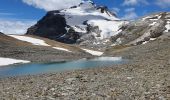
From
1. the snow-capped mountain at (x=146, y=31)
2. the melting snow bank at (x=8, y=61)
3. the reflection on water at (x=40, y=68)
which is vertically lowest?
the reflection on water at (x=40, y=68)

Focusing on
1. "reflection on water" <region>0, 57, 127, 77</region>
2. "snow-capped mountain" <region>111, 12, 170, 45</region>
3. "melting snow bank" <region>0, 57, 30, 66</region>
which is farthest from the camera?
"snow-capped mountain" <region>111, 12, 170, 45</region>

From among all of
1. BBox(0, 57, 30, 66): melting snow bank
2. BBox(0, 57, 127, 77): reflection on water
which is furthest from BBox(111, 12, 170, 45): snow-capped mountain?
BBox(0, 57, 127, 77): reflection on water

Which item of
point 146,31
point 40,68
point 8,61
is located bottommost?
point 40,68

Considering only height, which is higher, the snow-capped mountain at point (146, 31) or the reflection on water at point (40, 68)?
the snow-capped mountain at point (146, 31)

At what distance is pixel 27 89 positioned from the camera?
3328 centimetres

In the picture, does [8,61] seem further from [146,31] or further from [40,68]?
[146,31]

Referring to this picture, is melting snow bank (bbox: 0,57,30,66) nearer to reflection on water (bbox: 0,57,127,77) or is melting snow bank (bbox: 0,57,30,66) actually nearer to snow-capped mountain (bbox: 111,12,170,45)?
reflection on water (bbox: 0,57,127,77)

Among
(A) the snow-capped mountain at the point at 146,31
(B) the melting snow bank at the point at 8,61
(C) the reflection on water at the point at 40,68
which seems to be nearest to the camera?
(C) the reflection on water at the point at 40,68

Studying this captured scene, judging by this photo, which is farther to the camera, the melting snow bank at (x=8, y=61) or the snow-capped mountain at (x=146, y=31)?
the snow-capped mountain at (x=146, y=31)

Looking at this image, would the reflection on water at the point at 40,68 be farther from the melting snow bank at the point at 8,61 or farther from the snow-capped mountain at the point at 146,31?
the snow-capped mountain at the point at 146,31

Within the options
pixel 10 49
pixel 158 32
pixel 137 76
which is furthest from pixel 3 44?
pixel 137 76

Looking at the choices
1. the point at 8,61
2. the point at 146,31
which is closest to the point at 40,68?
the point at 8,61

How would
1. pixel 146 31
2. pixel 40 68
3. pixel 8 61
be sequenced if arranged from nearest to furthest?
1. pixel 40 68
2. pixel 8 61
3. pixel 146 31

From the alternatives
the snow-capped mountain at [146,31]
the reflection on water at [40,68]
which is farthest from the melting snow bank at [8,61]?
the snow-capped mountain at [146,31]
